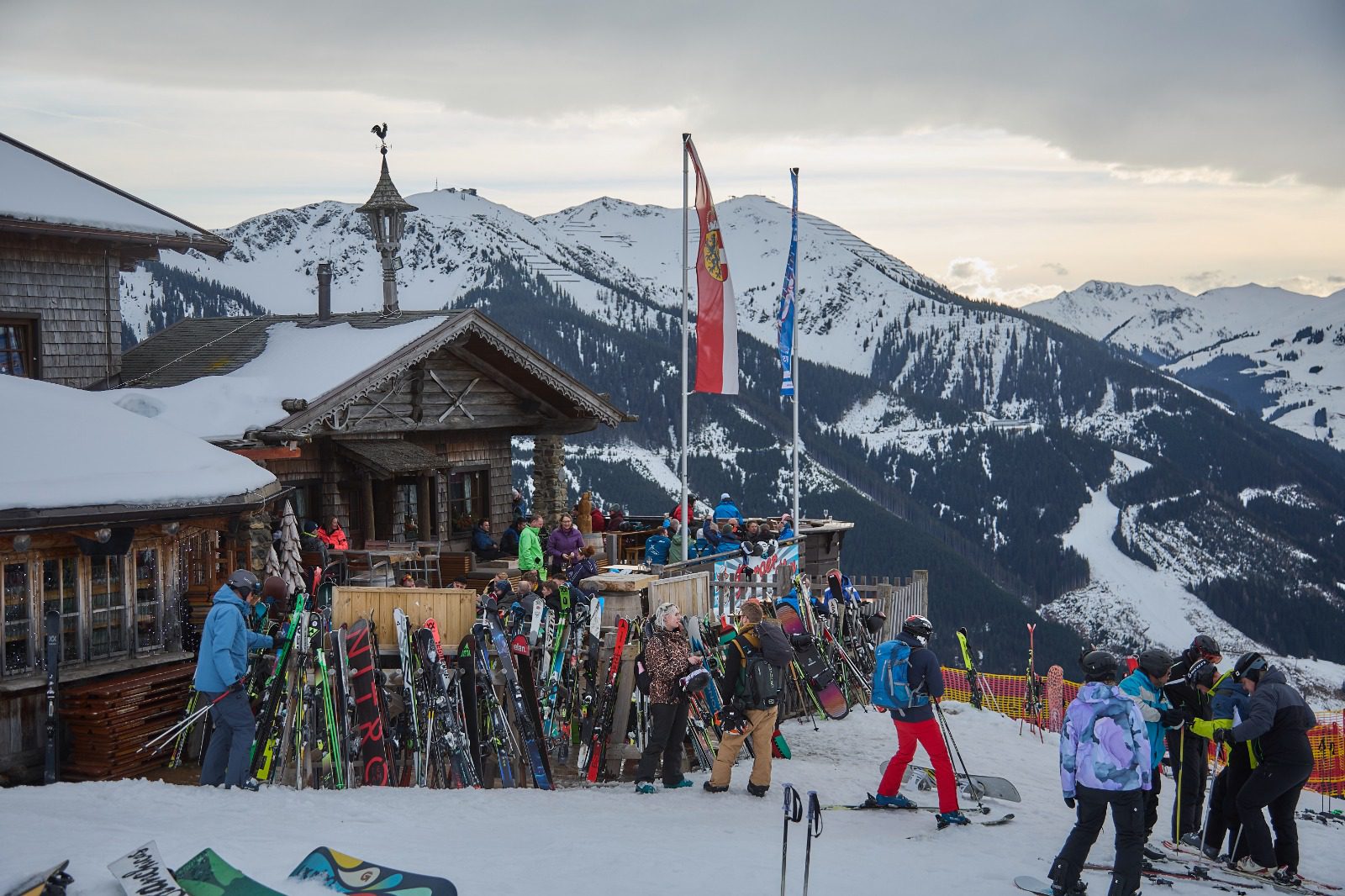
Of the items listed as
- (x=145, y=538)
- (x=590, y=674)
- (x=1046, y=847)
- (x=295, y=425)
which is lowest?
(x=1046, y=847)

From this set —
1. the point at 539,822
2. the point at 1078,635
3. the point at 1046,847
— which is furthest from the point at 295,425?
the point at 1078,635

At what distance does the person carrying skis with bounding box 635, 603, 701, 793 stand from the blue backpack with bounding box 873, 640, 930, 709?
1585 millimetres

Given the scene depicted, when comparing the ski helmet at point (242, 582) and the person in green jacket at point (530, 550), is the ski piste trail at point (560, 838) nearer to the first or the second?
the ski helmet at point (242, 582)

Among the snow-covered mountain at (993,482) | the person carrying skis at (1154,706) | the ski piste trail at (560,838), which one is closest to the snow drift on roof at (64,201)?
the ski piste trail at (560,838)

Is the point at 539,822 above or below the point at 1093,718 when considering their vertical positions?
below

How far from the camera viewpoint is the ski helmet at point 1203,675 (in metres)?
9.37

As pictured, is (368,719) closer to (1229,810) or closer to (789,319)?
(1229,810)

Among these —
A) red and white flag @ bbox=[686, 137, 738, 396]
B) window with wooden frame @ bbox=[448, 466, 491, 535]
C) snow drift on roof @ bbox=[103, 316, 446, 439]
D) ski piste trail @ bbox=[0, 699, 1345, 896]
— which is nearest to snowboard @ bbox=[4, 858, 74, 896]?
ski piste trail @ bbox=[0, 699, 1345, 896]

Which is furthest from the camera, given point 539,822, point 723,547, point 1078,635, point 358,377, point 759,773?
point 1078,635

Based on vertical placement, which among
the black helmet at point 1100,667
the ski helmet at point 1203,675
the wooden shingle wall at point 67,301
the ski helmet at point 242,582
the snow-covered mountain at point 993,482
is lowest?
the snow-covered mountain at point 993,482

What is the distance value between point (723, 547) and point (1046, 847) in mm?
9450

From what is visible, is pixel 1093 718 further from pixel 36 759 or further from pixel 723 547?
pixel 723 547

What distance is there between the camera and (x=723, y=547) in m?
18.2

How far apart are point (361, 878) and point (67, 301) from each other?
12645 millimetres
